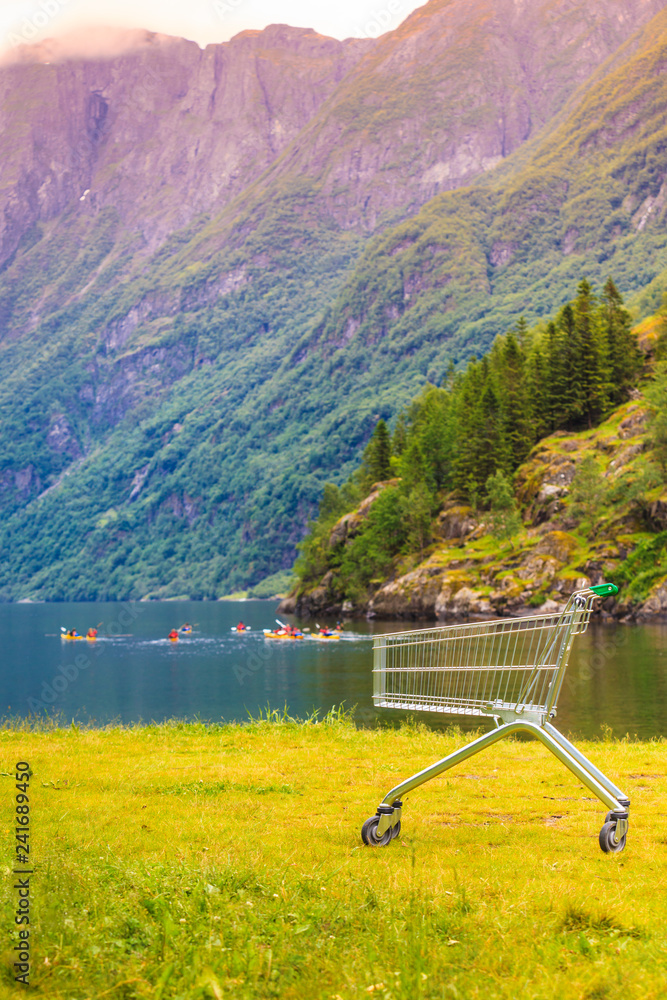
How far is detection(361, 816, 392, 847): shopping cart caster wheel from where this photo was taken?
8.45 metres

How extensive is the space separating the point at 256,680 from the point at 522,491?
53304 mm

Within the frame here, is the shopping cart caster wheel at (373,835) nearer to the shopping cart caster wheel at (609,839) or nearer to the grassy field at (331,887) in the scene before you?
the grassy field at (331,887)

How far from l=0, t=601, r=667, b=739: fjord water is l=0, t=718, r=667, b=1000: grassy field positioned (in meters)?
11.7

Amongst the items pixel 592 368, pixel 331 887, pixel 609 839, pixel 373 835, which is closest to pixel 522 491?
pixel 592 368

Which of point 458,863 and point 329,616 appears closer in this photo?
point 458,863

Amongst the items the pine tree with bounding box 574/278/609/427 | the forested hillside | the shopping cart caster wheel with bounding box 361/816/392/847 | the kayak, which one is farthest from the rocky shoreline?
the shopping cart caster wheel with bounding box 361/816/392/847

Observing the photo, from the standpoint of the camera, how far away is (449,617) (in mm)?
80562

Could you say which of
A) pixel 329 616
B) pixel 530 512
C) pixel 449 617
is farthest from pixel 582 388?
pixel 329 616

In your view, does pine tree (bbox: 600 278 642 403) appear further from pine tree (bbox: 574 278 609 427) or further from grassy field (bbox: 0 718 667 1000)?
grassy field (bbox: 0 718 667 1000)

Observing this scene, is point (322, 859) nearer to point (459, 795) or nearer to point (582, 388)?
point (459, 795)

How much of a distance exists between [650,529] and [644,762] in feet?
216

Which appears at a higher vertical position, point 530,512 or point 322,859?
point 530,512

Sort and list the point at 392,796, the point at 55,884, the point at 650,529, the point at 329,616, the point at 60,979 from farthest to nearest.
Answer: the point at 329,616
the point at 650,529
the point at 392,796
the point at 55,884
the point at 60,979

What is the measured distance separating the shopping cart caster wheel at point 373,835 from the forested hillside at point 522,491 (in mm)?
64128
